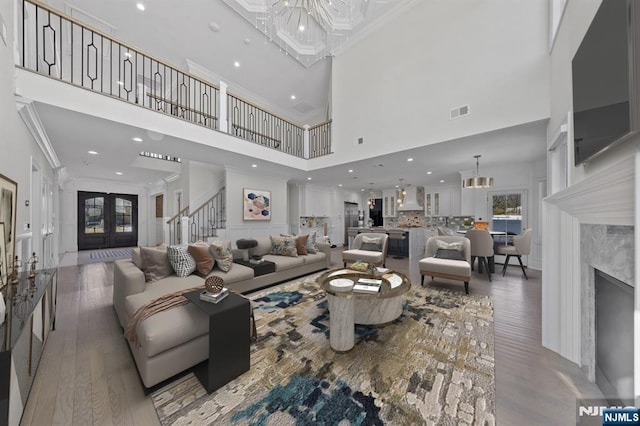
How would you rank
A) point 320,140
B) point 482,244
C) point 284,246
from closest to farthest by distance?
point 482,244 < point 284,246 < point 320,140

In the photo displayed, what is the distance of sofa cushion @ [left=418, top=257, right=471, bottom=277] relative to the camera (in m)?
3.62

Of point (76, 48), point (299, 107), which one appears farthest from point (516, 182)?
point (76, 48)

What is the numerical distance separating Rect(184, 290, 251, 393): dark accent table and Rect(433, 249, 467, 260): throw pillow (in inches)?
145

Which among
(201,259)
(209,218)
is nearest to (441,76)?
(201,259)

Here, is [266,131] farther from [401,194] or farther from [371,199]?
[401,194]

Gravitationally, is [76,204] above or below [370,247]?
above

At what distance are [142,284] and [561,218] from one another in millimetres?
4328

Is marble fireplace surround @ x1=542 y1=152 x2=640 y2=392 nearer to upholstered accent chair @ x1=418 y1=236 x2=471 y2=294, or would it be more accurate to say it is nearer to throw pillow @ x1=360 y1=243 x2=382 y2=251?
upholstered accent chair @ x1=418 y1=236 x2=471 y2=294

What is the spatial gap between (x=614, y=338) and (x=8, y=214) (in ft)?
16.7

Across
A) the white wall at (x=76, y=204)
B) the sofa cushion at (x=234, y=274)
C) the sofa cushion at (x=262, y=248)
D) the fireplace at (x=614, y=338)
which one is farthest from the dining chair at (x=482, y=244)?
the white wall at (x=76, y=204)

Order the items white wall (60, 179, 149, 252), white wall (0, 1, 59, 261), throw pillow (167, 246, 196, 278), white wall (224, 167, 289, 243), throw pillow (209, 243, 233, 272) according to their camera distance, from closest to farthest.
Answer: white wall (0, 1, 59, 261) → throw pillow (167, 246, 196, 278) → throw pillow (209, 243, 233, 272) → white wall (224, 167, 289, 243) → white wall (60, 179, 149, 252)

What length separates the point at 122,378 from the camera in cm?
176

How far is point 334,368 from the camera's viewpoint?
187 centimetres

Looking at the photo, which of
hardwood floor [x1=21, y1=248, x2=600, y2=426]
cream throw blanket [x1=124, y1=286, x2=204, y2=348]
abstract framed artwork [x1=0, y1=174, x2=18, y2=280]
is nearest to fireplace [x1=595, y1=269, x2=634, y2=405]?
hardwood floor [x1=21, y1=248, x2=600, y2=426]
